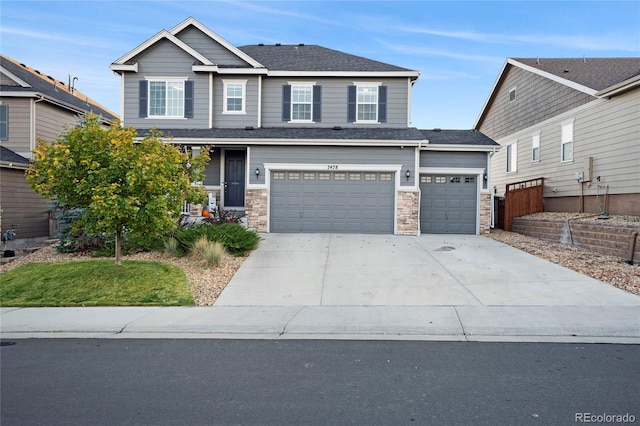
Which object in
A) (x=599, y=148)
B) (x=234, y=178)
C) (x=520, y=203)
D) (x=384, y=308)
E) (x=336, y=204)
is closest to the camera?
(x=384, y=308)

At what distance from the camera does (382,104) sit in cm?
1989

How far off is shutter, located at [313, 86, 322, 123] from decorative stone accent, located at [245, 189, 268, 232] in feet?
14.2

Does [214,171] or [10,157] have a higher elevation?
[10,157]

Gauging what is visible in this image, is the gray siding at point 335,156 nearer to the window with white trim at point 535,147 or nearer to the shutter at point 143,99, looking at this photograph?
the shutter at point 143,99

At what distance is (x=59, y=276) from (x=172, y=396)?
24.1ft

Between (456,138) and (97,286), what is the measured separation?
1490cm

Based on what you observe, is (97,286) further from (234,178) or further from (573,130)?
(573,130)

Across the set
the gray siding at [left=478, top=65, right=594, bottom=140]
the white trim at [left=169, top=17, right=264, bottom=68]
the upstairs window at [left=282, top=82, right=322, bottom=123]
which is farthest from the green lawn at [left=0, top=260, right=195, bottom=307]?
the gray siding at [left=478, top=65, right=594, bottom=140]

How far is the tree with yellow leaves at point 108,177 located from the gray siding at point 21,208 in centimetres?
772

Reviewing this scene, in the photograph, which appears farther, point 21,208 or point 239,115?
point 239,115

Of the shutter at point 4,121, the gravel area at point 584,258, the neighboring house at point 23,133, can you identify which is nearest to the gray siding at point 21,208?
the neighboring house at point 23,133

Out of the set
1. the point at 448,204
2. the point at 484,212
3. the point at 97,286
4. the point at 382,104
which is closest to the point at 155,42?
the point at 382,104

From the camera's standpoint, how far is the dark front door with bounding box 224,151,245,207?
63.5ft

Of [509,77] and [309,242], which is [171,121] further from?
[509,77]
